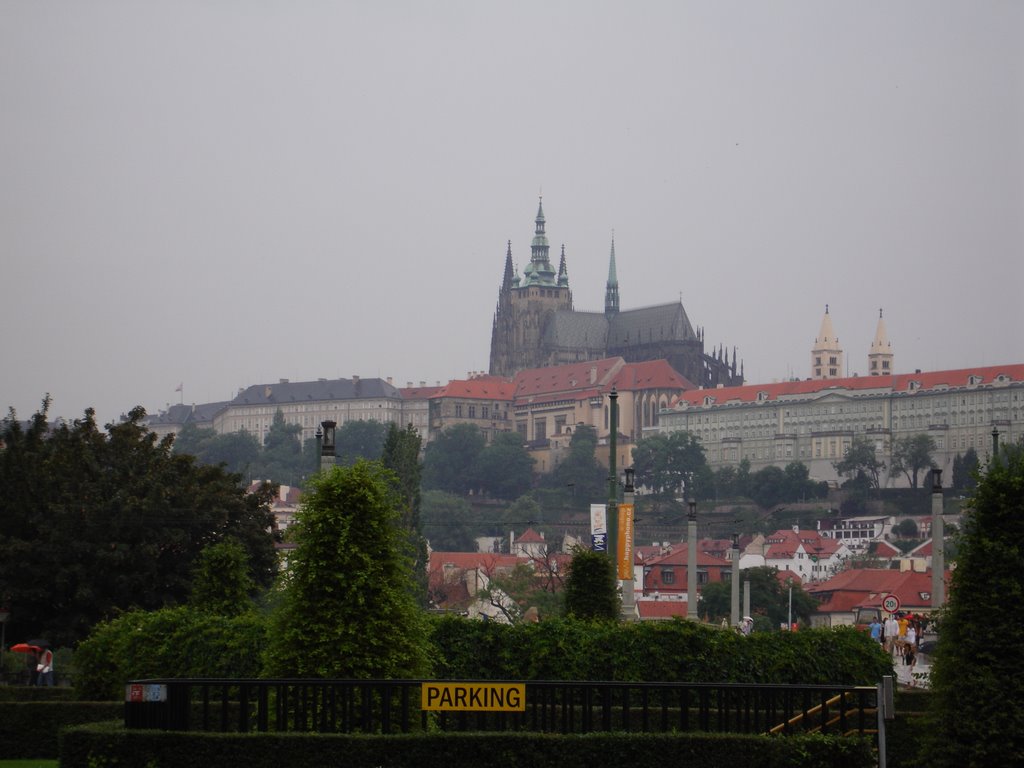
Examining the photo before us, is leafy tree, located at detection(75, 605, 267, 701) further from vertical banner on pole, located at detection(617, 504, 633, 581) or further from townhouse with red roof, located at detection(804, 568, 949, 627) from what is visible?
townhouse with red roof, located at detection(804, 568, 949, 627)

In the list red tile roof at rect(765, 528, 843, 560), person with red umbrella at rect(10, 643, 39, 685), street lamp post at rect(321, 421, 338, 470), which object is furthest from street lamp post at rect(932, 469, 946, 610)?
red tile roof at rect(765, 528, 843, 560)

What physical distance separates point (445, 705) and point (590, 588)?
34.0 feet

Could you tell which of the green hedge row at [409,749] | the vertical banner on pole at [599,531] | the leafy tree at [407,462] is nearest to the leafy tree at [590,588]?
the vertical banner on pole at [599,531]

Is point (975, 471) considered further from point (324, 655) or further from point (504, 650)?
point (504, 650)

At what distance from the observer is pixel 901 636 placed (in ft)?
129

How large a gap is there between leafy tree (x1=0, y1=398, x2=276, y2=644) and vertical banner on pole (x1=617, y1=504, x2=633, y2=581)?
1266 centimetres

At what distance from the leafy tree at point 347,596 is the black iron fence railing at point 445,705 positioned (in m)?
0.85

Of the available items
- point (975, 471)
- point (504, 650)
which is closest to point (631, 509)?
point (504, 650)

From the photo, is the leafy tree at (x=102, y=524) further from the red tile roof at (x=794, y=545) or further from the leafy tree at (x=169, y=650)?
the red tile roof at (x=794, y=545)

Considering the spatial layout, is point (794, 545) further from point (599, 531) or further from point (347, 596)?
point (347, 596)

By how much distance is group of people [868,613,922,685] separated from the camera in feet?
120

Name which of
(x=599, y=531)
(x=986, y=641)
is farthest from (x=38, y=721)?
(x=599, y=531)

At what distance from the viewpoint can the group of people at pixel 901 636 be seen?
120ft

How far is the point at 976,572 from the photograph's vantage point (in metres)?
15.6
